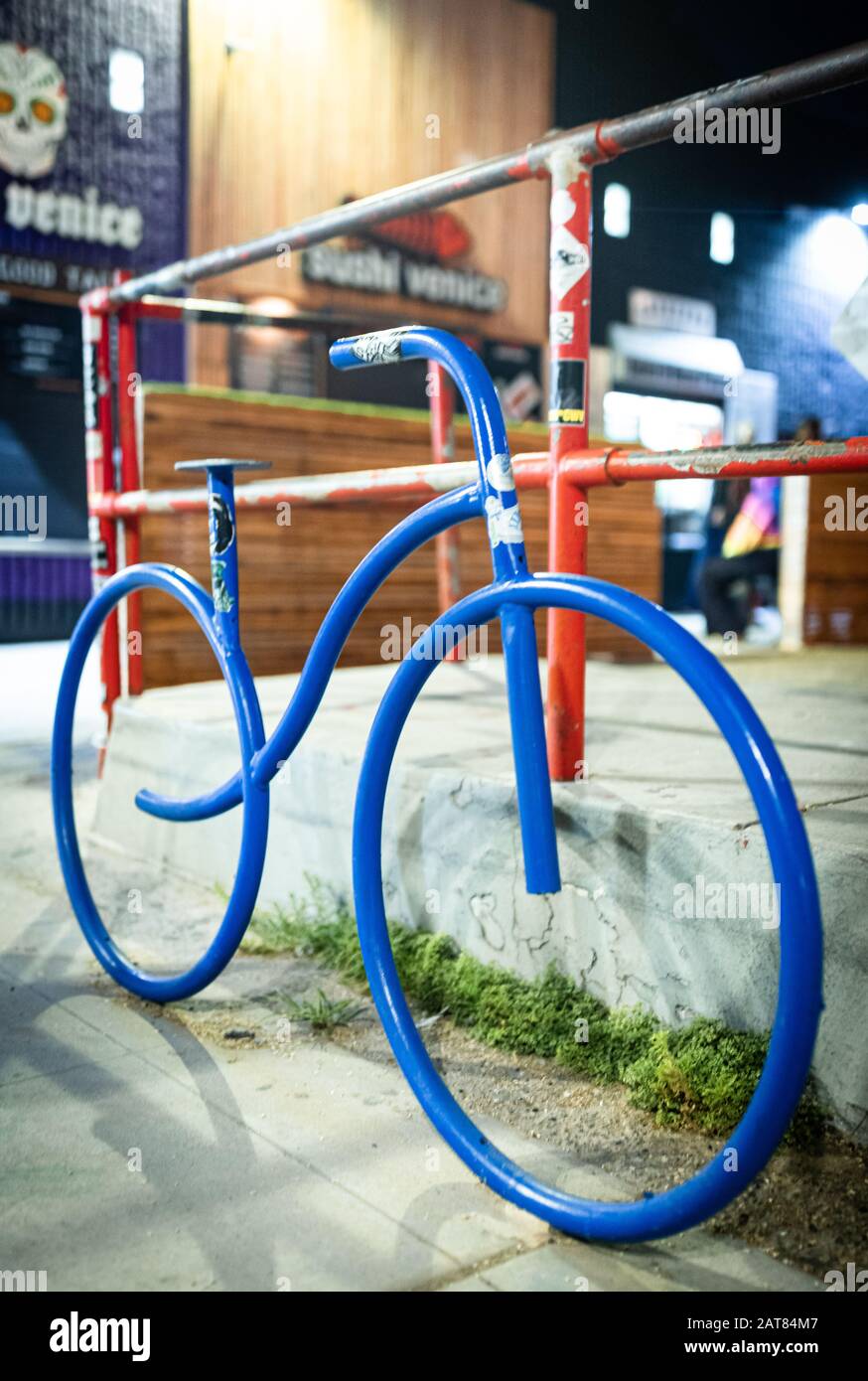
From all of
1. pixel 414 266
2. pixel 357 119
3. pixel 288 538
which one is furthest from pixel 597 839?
pixel 357 119

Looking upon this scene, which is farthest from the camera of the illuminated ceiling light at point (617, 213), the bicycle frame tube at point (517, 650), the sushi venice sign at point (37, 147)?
the illuminated ceiling light at point (617, 213)

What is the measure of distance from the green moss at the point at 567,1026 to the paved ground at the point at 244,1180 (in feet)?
0.64

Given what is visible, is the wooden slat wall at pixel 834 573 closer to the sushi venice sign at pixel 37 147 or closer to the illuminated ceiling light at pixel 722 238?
the sushi venice sign at pixel 37 147

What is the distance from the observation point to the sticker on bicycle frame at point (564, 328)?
199cm

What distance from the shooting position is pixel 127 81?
1064cm

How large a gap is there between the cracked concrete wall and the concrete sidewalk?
31 centimetres

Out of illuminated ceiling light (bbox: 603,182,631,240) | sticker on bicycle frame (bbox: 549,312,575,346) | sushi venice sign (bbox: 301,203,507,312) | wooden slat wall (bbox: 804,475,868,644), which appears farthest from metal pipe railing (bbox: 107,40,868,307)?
illuminated ceiling light (bbox: 603,182,631,240)

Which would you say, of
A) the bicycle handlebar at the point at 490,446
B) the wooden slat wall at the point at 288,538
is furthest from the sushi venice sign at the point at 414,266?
the bicycle handlebar at the point at 490,446

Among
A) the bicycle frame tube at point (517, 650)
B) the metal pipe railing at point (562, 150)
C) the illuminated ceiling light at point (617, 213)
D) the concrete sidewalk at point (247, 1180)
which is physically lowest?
the concrete sidewalk at point (247, 1180)

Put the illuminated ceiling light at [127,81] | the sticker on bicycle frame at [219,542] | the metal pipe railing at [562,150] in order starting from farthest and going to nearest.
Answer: the illuminated ceiling light at [127,81] < the sticker on bicycle frame at [219,542] < the metal pipe railing at [562,150]

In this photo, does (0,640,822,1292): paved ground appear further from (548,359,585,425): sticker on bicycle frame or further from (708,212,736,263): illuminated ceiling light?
(708,212,736,263): illuminated ceiling light

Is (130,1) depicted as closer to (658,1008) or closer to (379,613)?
(379,613)

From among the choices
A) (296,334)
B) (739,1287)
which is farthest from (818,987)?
(296,334)

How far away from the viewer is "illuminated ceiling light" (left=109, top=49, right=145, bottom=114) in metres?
10.5
